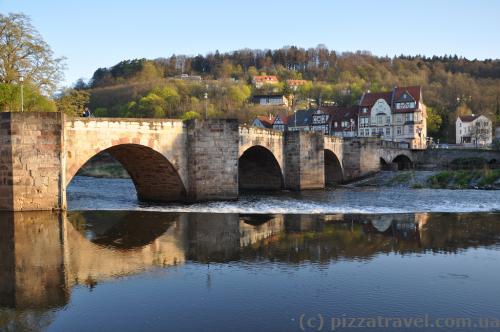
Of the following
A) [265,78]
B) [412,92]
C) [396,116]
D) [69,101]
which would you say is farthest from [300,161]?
[265,78]

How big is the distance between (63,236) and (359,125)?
2890 inches

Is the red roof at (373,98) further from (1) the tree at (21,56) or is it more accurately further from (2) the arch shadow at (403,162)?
(1) the tree at (21,56)

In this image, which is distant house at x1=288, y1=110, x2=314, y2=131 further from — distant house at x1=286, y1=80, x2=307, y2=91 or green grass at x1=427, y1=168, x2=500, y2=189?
green grass at x1=427, y1=168, x2=500, y2=189

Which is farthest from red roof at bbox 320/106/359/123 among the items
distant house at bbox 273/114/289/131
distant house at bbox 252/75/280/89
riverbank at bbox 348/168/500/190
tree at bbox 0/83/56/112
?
tree at bbox 0/83/56/112

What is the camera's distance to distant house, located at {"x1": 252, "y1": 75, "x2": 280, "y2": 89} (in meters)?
140

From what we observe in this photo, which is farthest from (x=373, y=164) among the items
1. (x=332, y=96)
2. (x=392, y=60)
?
(x=392, y=60)

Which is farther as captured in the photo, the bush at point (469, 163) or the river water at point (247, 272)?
the bush at point (469, 163)

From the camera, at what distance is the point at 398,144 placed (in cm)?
5678

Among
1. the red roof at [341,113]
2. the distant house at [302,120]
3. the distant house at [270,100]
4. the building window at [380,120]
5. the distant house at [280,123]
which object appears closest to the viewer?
the building window at [380,120]

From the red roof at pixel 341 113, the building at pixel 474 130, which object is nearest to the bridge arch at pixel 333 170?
the building at pixel 474 130

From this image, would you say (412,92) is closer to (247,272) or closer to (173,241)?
(173,241)

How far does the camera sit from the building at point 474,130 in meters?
74.9

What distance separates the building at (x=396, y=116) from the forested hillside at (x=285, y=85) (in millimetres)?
9385

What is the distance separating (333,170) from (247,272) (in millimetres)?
35602
